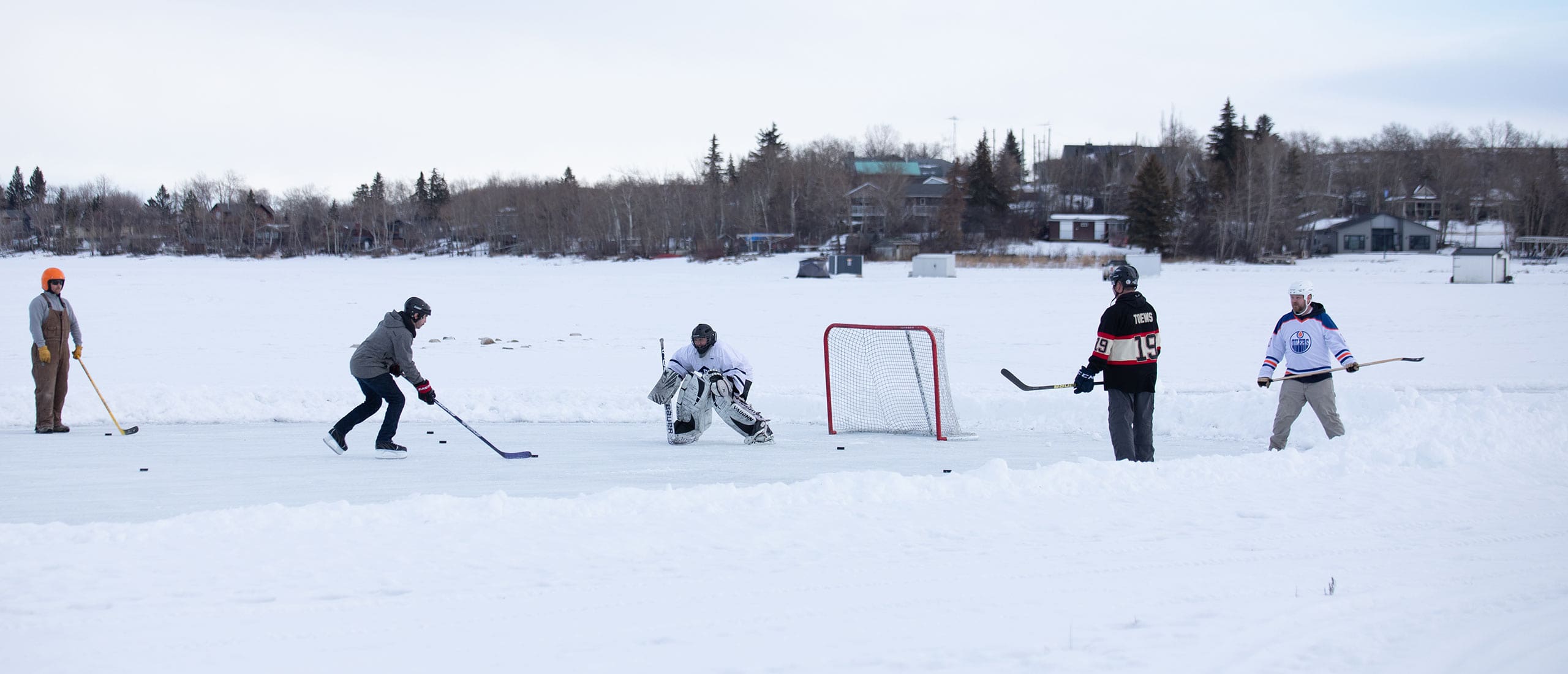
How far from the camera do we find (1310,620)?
389 cm

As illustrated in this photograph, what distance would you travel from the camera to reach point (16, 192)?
11019 centimetres

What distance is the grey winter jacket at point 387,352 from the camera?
25.2 ft

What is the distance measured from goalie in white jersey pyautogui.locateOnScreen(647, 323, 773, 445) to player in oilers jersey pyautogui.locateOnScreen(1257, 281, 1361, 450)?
13.0 ft

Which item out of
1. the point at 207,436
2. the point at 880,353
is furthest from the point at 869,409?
the point at 207,436

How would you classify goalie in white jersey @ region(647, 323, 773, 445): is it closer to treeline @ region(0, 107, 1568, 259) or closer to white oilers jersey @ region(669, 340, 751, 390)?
white oilers jersey @ region(669, 340, 751, 390)

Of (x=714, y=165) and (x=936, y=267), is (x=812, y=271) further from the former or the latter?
Answer: (x=714, y=165)

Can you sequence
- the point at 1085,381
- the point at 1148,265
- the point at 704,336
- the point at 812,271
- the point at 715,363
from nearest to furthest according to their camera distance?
the point at 1085,381
the point at 704,336
the point at 715,363
the point at 812,271
the point at 1148,265

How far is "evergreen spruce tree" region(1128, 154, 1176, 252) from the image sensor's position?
6003 cm

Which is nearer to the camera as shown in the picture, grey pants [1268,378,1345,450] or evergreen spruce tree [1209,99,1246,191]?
grey pants [1268,378,1345,450]

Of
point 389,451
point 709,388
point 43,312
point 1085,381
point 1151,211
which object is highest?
point 1151,211

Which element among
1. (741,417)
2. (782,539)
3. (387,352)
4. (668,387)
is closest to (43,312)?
(387,352)

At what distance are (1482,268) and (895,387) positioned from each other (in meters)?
32.1

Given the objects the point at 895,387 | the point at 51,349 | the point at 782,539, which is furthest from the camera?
the point at 895,387

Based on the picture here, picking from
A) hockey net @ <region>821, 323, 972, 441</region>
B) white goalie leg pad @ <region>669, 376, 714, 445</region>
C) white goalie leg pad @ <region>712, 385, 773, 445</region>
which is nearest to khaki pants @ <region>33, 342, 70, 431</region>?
white goalie leg pad @ <region>669, 376, 714, 445</region>
